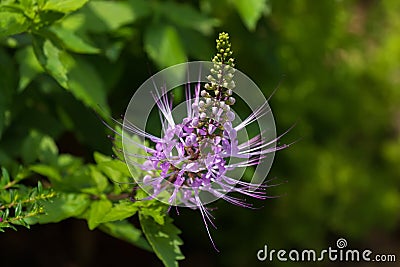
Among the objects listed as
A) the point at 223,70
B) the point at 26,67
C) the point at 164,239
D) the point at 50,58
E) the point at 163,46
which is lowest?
the point at 164,239

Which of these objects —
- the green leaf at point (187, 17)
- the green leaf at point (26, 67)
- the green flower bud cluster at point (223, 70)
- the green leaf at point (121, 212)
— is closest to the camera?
the green flower bud cluster at point (223, 70)

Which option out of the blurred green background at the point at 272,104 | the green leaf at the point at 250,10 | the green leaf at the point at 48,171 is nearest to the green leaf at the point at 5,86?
the blurred green background at the point at 272,104

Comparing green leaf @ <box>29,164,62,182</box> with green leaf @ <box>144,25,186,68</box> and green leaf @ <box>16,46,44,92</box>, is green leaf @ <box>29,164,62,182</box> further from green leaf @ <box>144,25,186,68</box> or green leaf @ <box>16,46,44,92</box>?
green leaf @ <box>144,25,186,68</box>

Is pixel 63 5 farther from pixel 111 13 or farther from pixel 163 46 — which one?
pixel 163 46

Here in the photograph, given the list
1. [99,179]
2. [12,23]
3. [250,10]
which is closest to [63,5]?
[12,23]

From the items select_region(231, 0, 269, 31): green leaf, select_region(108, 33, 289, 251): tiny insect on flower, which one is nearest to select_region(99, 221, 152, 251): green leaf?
select_region(108, 33, 289, 251): tiny insect on flower

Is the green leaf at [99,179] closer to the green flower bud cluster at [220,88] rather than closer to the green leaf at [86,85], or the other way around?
the green leaf at [86,85]

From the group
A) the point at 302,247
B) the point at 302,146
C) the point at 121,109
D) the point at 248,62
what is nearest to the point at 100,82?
the point at 121,109
